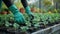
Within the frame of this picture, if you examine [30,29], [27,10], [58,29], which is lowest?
[58,29]

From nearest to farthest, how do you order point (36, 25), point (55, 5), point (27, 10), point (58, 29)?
point (36, 25) < point (27, 10) < point (58, 29) < point (55, 5)

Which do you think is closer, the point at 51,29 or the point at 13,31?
the point at 13,31

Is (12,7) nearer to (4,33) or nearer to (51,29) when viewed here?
(4,33)

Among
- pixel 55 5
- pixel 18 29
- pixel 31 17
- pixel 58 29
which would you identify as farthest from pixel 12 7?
pixel 55 5

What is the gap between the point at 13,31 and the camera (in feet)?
5.95

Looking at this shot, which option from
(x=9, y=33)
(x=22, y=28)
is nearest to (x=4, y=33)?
(x=9, y=33)

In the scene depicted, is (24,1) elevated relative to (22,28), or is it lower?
elevated

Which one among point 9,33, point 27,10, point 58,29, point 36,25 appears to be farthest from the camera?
point 58,29

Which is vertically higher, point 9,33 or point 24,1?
point 24,1

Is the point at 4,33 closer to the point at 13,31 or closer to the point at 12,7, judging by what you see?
the point at 13,31

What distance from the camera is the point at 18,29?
189 cm

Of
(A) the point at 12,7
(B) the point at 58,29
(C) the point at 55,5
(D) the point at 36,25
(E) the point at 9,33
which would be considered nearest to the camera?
(E) the point at 9,33

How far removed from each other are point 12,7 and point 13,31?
0.31 m

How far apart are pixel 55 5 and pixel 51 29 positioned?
18.2 feet
